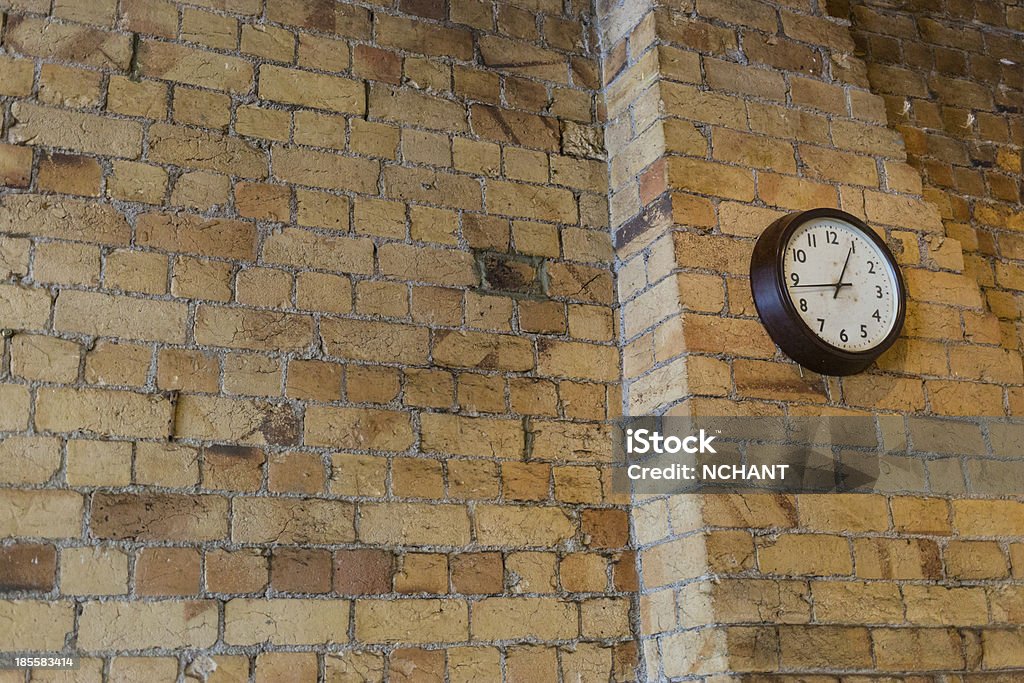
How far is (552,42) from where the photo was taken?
2945 millimetres

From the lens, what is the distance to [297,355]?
2381 millimetres

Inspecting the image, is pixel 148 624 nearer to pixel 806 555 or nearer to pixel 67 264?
pixel 67 264

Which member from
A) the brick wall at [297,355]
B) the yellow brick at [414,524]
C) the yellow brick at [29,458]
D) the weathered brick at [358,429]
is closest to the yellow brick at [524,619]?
the brick wall at [297,355]

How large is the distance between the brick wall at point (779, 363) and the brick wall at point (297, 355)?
20cm

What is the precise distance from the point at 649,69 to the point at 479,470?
1.17m

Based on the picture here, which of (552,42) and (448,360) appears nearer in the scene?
(448,360)

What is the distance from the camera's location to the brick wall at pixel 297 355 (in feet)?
7.04

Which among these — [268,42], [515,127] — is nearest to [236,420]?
[268,42]

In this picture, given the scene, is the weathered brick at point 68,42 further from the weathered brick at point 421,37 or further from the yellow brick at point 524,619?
the yellow brick at point 524,619

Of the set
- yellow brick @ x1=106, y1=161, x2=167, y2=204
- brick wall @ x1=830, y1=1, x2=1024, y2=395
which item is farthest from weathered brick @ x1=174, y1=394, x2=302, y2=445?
brick wall @ x1=830, y1=1, x2=1024, y2=395

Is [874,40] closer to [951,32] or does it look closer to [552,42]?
[951,32]

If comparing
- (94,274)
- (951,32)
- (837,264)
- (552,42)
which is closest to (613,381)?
(837,264)

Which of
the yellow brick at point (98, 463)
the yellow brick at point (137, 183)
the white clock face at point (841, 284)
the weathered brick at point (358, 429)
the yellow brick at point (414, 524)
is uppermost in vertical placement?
the yellow brick at point (137, 183)

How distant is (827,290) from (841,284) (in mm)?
48
